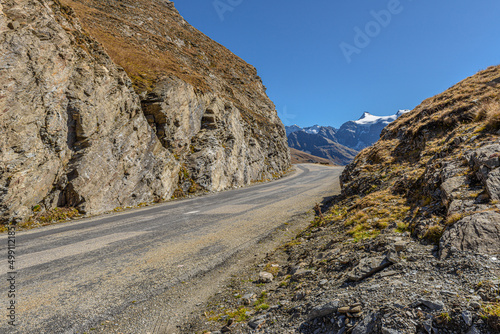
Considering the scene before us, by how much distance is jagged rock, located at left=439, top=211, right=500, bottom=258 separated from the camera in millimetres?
3695

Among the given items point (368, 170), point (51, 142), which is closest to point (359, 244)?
point (368, 170)

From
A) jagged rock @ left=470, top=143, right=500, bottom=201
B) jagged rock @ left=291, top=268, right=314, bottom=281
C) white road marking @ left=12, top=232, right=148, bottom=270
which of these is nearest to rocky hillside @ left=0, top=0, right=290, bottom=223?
white road marking @ left=12, top=232, right=148, bottom=270

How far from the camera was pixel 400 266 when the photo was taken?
414 cm

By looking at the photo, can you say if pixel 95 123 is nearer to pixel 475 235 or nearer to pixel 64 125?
pixel 64 125

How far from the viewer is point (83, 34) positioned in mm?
20828

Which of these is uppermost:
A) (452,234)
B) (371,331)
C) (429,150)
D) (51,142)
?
(51,142)

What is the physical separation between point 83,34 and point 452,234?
2777 cm

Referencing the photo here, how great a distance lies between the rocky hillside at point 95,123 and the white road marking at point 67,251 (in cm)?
734

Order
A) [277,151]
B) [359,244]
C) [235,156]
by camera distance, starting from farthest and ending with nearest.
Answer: [277,151] < [235,156] < [359,244]

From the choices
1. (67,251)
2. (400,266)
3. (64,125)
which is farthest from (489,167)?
(64,125)

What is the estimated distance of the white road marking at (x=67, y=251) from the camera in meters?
7.48

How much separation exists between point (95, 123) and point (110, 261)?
14895mm

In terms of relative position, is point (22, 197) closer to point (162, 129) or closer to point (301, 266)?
point (162, 129)

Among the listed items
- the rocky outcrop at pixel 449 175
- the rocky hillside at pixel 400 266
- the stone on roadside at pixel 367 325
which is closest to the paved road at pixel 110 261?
the rocky hillside at pixel 400 266
